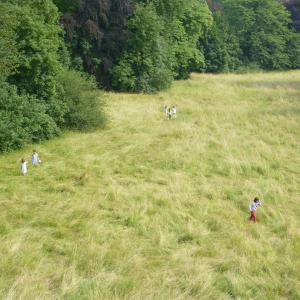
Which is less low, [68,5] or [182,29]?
[68,5]

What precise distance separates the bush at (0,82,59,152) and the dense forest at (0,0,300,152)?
0.04 m

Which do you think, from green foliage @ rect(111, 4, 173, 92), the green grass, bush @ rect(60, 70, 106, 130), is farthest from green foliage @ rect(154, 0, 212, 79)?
the green grass

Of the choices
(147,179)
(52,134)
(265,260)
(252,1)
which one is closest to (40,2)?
(52,134)

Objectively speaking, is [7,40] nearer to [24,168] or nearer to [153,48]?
[24,168]

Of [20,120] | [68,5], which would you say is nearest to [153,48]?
[68,5]

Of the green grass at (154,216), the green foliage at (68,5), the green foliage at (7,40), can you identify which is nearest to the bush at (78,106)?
the green grass at (154,216)

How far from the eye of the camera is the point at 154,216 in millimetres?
11188

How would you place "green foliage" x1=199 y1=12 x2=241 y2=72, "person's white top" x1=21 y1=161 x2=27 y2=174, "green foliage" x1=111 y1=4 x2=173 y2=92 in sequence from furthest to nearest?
"green foliage" x1=199 y1=12 x2=241 y2=72 < "green foliage" x1=111 y1=4 x2=173 y2=92 < "person's white top" x1=21 y1=161 x2=27 y2=174

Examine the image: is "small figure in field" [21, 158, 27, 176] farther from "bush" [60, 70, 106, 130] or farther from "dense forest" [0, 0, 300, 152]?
"bush" [60, 70, 106, 130]

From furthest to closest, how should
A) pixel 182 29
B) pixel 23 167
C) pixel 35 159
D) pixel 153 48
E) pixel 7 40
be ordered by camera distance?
1. pixel 182 29
2. pixel 153 48
3. pixel 7 40
4. pixel 35 159
5. pixel 23 167

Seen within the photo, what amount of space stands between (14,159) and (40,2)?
9.27m

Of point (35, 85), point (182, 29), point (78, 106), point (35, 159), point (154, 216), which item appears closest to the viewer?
point (154, 216)

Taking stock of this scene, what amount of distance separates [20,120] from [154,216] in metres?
9.14

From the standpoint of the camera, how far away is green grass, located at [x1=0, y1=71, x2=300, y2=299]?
26.2ft
